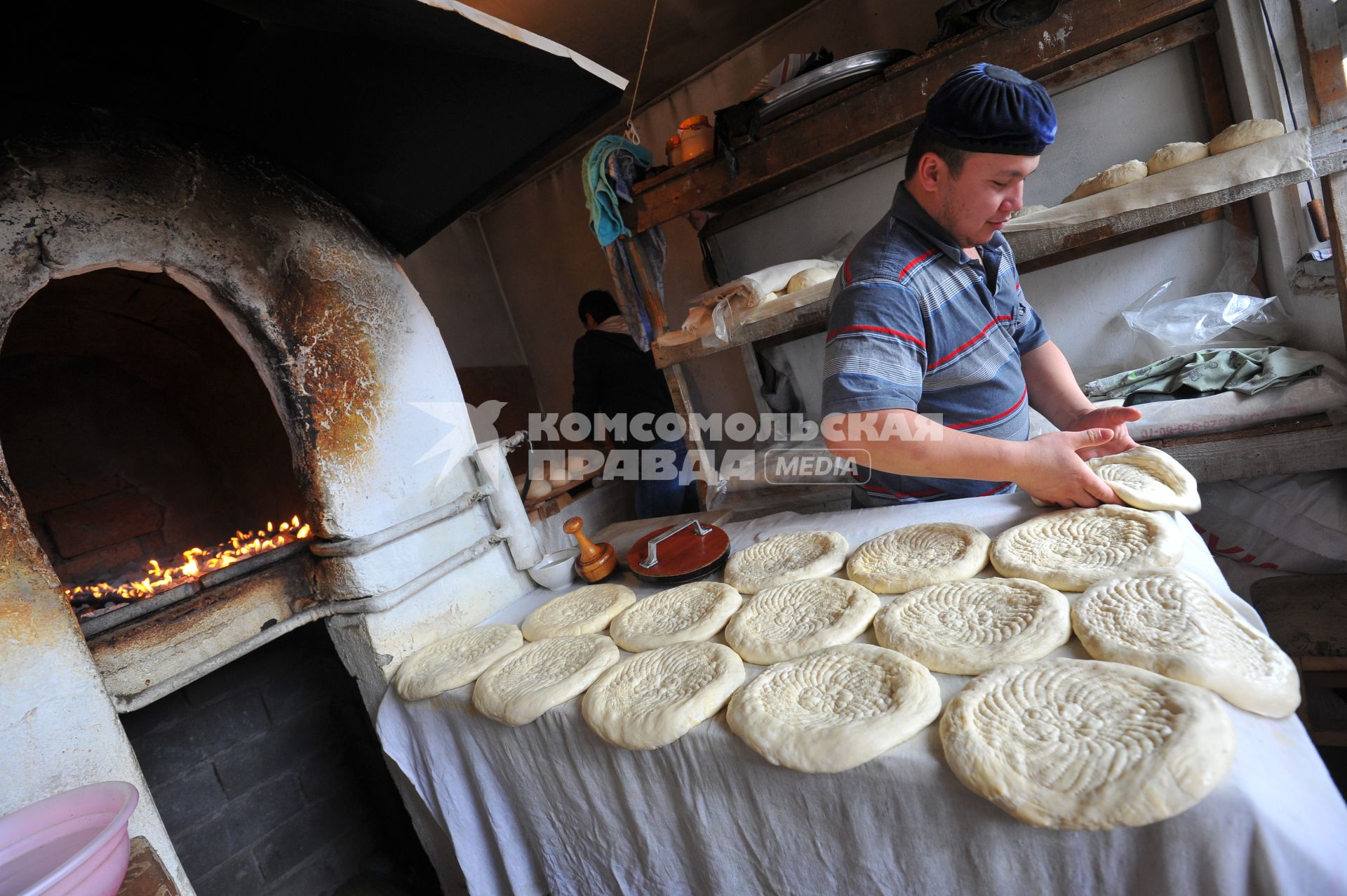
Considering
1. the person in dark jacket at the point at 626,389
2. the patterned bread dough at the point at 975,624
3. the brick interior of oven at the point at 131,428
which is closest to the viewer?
the patterned bread dough at the point at 975,624

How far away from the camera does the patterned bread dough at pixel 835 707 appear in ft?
3.40

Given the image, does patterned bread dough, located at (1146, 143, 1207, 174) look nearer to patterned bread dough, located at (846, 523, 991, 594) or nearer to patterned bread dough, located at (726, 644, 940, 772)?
patterned bread dough, located at (846, 523, 991, 594)

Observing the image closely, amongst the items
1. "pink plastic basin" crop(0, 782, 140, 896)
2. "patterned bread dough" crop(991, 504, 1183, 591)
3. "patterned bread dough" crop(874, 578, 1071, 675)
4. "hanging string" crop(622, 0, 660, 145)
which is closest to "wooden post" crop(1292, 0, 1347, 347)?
"patterned bread dough" crop(991, 504, 1183, 591)

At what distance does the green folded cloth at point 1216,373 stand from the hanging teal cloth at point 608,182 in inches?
96.4

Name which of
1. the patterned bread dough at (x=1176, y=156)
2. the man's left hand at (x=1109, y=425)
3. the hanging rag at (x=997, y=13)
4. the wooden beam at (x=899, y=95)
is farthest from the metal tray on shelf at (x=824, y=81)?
the man's left hand at (x=1109, y=425)

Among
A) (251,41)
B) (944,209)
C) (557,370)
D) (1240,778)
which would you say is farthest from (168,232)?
(557,370)

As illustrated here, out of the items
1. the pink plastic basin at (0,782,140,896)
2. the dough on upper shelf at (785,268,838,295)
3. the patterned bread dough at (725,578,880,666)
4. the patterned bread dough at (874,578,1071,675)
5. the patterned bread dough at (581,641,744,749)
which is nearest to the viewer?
the pink plastic basin at (0,782,140,896)

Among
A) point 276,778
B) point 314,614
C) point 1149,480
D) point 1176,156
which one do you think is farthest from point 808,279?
point 276,778

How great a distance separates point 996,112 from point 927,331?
0.55 m

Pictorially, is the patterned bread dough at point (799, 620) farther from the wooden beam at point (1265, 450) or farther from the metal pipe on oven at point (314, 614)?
the wooden beam at point (1265, 450)

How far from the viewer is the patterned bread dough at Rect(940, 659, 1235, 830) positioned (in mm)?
794

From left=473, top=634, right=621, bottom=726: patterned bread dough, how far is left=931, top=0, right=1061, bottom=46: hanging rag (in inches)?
103

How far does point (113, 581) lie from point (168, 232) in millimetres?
2455

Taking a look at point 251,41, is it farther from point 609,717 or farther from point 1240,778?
point 1240,778
